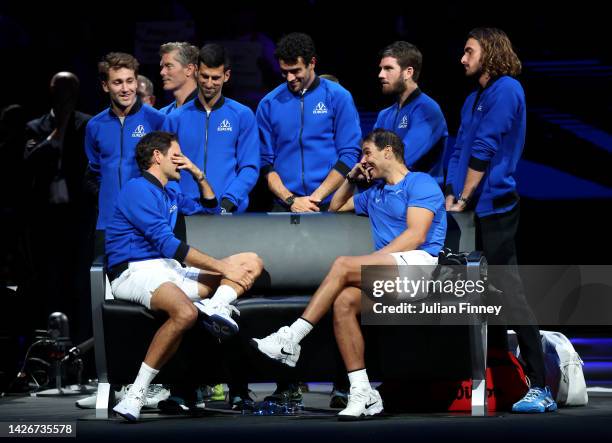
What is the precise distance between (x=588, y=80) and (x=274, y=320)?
12.2 ft

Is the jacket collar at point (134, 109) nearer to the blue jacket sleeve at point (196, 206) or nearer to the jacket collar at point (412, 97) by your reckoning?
the blue jacket sleeve at point (196, 206)

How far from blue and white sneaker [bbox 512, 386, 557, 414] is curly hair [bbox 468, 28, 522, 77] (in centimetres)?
163

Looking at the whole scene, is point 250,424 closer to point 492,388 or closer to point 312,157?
point 492,388

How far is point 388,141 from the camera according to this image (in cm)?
661

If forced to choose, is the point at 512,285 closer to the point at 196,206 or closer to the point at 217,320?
the point at 217,320

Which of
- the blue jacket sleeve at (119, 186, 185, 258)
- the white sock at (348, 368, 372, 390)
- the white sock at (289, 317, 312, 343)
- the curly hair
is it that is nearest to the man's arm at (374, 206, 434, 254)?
the white sock at (289, 317, 312, 343)

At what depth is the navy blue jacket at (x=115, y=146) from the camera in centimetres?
724

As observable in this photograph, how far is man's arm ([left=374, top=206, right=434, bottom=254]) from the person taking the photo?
6438 mm

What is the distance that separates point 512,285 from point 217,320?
1527 millimetres

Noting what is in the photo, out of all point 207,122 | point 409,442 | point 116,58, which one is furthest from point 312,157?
point 409,442

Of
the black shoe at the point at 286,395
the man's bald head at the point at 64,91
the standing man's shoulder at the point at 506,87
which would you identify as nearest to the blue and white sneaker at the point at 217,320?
the black shoe at the point at 286,395

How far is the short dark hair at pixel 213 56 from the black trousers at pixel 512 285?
1.65 meters

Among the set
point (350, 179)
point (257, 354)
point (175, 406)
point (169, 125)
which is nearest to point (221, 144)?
point (169, 125)

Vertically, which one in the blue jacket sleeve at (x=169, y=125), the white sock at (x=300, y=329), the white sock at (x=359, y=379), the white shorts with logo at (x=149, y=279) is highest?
the blue jacket sleeve at (x=169, y=125)
